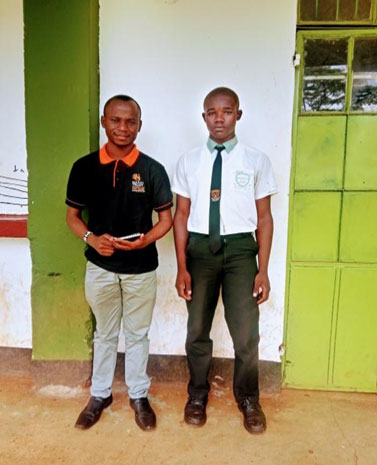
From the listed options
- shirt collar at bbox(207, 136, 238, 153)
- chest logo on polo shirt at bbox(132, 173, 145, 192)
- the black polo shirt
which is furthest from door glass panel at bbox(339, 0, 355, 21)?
chest logo on polo shirt at bbox(132, 173, 145, 192)

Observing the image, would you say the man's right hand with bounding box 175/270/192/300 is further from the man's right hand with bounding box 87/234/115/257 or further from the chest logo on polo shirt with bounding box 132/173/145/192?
the chest logo on polo shirt with bounding box 132/173/145/192

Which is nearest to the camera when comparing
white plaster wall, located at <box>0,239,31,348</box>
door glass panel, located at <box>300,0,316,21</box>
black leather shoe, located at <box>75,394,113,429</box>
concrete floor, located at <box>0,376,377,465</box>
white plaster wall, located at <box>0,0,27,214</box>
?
concrete floor, located at <box>0,376,377,465</box>

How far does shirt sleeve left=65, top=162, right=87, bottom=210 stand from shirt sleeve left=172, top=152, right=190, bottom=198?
0.51m

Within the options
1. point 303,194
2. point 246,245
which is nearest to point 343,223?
point 303,194

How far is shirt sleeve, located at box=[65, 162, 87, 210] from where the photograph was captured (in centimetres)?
224

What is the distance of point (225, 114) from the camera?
2191 mm

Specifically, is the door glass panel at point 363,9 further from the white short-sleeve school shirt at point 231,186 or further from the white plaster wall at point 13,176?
the white plaster wall at point 13,176

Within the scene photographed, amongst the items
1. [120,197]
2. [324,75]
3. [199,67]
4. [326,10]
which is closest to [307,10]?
[326,10]

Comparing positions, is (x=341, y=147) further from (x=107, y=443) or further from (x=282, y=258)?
(x=107, y=443)

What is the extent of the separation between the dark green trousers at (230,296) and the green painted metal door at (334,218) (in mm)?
461

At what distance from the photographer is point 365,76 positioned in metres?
2.47

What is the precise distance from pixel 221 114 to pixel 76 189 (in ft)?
2.94

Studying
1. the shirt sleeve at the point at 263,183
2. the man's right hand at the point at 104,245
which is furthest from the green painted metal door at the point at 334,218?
the man's right hand at the point at 104,245

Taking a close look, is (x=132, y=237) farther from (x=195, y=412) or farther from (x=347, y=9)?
(x=347, y=9)
